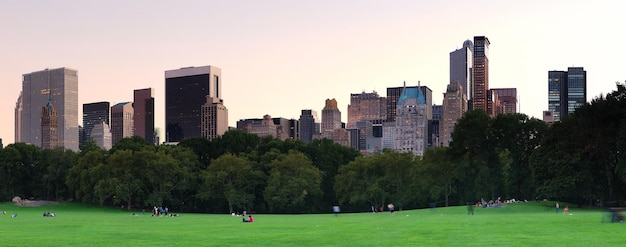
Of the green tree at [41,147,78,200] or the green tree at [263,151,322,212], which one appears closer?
the green tree at [263,151,322,212]

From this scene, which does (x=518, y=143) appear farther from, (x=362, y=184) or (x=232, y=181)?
(x=232, y=181)

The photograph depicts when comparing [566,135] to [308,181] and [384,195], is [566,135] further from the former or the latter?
[308,181]

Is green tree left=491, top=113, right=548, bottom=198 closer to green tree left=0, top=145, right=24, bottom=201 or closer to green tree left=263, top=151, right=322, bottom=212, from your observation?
green tree left=263, top=151, right=322, bottom=212

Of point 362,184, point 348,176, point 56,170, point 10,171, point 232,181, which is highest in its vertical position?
point 348,176

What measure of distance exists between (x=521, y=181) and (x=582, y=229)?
58352mm

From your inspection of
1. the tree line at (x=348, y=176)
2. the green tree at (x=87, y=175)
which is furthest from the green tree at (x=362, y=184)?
the green tree at (x=87, y=175)

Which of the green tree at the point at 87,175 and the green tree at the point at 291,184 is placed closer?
the green tree at the point at 291,184

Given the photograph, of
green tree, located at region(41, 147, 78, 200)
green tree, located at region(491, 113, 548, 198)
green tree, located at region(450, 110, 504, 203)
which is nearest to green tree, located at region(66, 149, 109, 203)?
green tree, located at region(41, 147, 78, 200)

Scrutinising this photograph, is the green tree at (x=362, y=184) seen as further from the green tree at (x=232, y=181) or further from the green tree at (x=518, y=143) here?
the green tree at (x=518, y=143)

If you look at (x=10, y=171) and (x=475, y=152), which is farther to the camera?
(x=10, y=171)

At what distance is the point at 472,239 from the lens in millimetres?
33031

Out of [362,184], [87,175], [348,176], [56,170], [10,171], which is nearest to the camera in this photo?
[362,184]

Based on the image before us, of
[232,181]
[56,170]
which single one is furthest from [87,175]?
[232,181]

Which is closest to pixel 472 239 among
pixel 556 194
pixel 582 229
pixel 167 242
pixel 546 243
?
pixel 546 243
